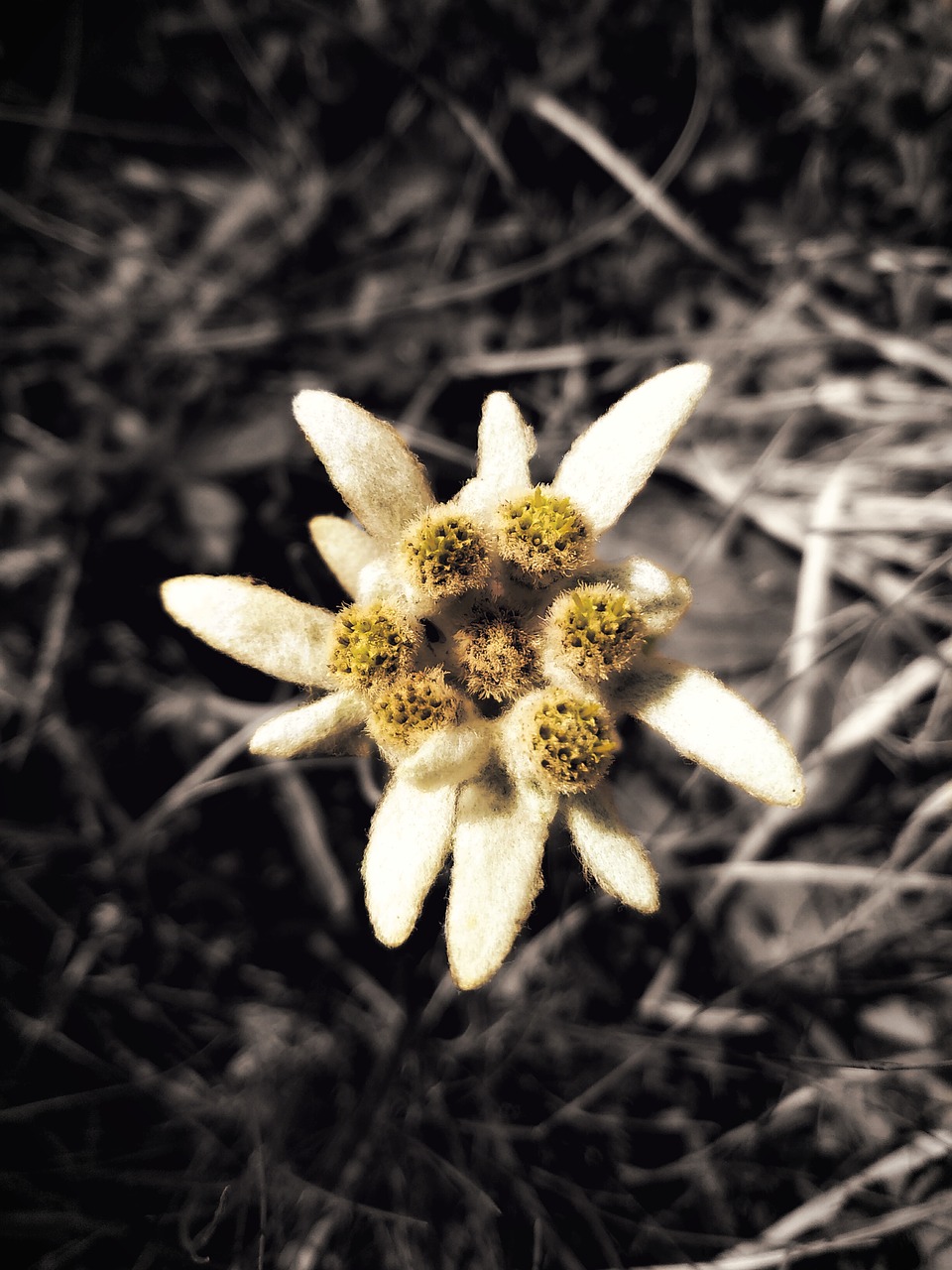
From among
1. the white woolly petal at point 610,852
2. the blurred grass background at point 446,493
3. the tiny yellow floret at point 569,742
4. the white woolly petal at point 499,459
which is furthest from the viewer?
the blurred grass background at point 446,493

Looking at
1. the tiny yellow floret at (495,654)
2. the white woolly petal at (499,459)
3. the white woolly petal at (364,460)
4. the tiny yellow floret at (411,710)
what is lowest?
the tiny yellow floret at (411,710)

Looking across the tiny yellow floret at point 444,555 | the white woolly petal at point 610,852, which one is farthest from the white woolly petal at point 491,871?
the tiny yellow floret at point 444,555

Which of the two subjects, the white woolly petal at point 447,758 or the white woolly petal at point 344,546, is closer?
the white woolly petal at point 447,758

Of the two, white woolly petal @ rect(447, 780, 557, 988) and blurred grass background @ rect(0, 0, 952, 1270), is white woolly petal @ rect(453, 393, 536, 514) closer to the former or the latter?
white woolly petal @ rect(447, 780, 557, 988)

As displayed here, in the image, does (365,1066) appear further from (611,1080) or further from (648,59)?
(648,59)

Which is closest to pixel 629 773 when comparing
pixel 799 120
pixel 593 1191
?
pixel 593 1191

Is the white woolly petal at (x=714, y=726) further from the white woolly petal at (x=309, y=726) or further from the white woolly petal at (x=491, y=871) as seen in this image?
the white woolly petal at (x=309, y=726)

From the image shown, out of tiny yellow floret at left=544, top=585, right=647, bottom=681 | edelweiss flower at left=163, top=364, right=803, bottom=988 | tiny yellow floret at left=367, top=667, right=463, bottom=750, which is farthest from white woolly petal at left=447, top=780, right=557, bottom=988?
tiny yellow floret at left=544, top=585, right=647, bottom=681
